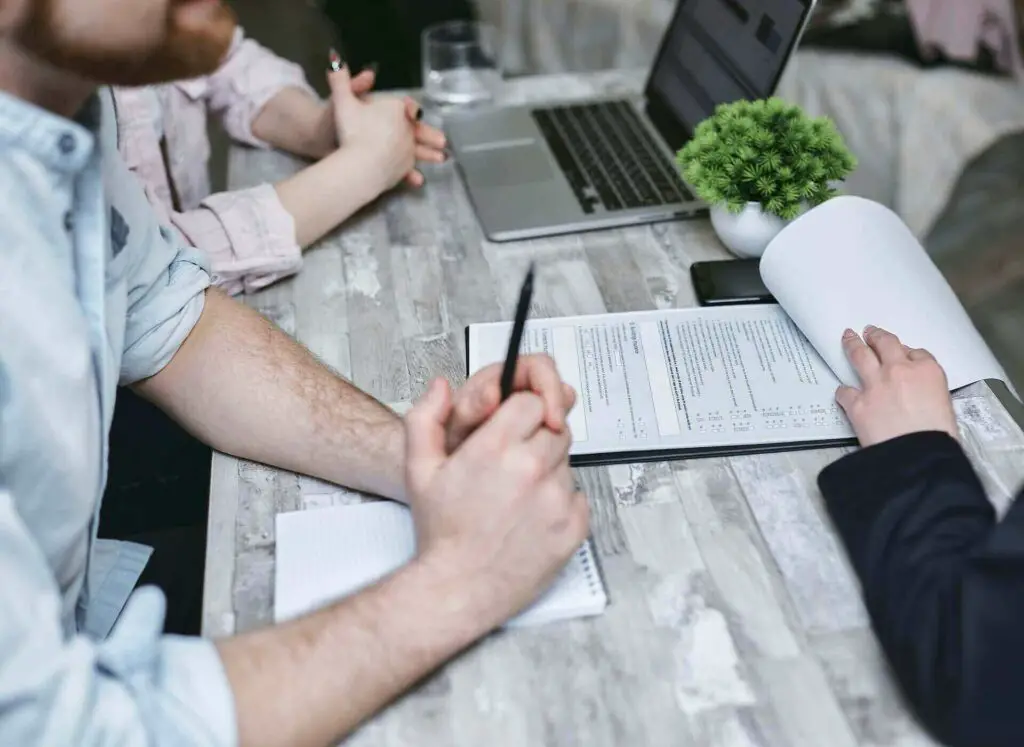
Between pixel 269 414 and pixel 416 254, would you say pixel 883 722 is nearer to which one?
pixel 269 414

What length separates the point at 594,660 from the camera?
0.69m

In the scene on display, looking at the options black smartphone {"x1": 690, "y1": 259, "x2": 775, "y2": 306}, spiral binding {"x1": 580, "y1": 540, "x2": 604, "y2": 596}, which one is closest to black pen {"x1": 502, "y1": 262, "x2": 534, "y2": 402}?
spiral binding {"x1": 580, "y1": 540, "x2": 604, "y2": 596}

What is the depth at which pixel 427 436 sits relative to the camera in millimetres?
726

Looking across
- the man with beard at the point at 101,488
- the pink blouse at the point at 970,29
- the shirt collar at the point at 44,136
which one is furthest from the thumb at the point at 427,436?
the pink blouse at the point at 970,29

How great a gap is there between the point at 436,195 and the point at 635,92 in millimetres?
415

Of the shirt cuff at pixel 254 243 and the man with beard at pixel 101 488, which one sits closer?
the man with beard at pixel 101 488

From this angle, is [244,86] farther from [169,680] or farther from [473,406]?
[169,680]

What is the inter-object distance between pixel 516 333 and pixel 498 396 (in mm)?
66

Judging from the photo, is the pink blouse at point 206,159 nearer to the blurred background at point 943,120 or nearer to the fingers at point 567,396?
the fingers at point 567,396

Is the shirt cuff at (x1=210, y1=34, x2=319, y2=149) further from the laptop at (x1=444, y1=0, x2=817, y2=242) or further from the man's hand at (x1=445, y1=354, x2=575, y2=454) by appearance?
the man's hand at (x1=445, y1=354, x2=575, y2=454)

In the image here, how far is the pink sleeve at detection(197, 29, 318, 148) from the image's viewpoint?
1392mm

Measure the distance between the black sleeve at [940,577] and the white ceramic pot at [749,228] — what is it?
13.5 inches

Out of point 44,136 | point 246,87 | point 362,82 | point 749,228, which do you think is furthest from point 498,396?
point 246,87

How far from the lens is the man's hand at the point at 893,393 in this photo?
2.71 ft
